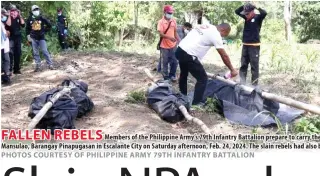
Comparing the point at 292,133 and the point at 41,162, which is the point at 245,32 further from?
the point at 41,162

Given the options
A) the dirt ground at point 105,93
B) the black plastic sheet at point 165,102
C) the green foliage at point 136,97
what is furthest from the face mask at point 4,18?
the black plastic sheet at point 165,102

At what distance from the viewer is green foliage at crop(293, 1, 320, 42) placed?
1837cm

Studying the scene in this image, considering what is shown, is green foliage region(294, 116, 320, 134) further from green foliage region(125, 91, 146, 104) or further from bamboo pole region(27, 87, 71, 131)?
bamboo pole region(27, 87, 71, 131)

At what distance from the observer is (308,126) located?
4637mm

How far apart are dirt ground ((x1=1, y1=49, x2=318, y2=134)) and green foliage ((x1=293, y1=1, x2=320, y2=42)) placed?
35.7 ft

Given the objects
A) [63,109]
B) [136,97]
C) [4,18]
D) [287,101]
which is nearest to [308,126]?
[287,101]

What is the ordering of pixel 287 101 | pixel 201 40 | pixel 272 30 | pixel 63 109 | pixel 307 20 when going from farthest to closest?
1. pixel 307 20
2. pixel 272 30
3. pixel 201 40
4. pixel 287 101
5. pixel 63 109

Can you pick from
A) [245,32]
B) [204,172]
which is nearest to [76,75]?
[245,32]

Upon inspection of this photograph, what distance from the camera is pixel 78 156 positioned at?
364 centimetres

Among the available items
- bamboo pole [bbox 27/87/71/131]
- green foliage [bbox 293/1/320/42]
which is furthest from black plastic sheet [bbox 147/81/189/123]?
green foliage [bbox 293/1/320/42]

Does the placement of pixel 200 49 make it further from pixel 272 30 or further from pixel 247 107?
pixel 272 30

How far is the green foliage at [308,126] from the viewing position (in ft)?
15.0

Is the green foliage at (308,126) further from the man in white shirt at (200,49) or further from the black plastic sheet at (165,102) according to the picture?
the black plastic sheet at (165,102)

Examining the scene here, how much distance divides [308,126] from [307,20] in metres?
15.7
